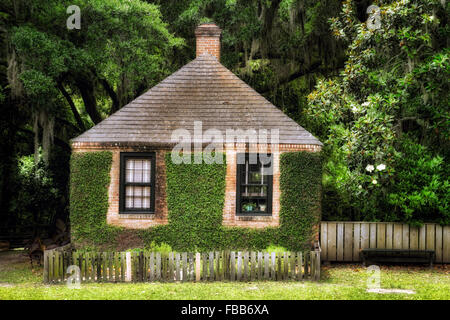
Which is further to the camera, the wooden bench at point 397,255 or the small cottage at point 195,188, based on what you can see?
the small cottage at point 195,188

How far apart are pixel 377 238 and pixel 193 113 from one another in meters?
7.03

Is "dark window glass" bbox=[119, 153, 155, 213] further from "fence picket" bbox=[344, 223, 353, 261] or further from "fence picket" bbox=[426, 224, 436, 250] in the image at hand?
"fence picket" bbox=[426, 224, 436, 250]

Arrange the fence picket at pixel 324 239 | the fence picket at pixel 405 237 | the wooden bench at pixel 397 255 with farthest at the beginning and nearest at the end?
the fence picket at pixel 324 239, the fence picket at pixel 405 237, the wooden bench at pixel 397 255

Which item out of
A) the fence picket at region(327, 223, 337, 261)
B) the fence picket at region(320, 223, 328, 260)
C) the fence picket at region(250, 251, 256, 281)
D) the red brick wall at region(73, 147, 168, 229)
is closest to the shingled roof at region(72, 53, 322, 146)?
the red brick wall at region(73, 147, 168, 229)

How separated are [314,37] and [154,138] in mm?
9456

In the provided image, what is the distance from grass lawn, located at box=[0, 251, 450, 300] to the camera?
1043cm

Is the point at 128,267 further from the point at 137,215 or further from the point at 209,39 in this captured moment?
the point at 209,39

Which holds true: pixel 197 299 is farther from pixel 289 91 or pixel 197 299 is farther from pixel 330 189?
pixel 289 91

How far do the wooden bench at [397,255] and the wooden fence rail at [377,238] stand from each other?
1.33 feet

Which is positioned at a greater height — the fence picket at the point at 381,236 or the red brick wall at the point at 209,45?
the red brick wall at the point at 209,45

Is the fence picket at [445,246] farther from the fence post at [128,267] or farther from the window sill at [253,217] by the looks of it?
the fence post at [128,267]

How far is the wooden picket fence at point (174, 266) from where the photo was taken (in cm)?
1201

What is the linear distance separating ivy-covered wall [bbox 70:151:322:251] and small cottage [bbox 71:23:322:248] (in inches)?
1.2

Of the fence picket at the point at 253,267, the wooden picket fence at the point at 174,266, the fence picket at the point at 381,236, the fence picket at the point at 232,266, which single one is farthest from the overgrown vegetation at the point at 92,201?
the fence picket at the point at 381,236
